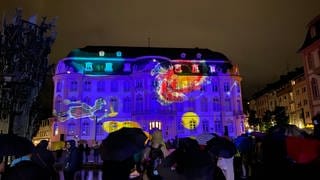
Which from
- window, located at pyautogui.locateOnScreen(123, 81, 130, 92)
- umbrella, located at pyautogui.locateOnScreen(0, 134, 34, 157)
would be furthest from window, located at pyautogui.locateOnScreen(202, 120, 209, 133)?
umbrella, located at pyautogui.locateOnScreen(0, 134, 34, 157)

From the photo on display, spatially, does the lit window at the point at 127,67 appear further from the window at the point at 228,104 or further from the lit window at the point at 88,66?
the window at the point at 228,104

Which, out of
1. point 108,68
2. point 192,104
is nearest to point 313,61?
point 192,104

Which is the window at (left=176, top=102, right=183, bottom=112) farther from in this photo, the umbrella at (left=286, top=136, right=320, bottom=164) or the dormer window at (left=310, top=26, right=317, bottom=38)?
the umbrella at (left=286, top=136, right=320, bottom=164)

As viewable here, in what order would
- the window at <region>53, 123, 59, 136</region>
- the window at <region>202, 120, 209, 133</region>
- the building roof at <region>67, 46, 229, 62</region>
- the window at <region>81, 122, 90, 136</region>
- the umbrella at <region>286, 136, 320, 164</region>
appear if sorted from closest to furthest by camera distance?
the umbrella at <region>286, 136, 320, 164</region> → the window at <region>53, 123, 59, 136</region> → the window at <region>81, 122, 90, 136</region> → the window at <region>202, 120, 209, 133</region> → the building roof at <region>67, 46, 229, 62</region>

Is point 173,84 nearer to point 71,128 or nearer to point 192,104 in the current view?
point 192,104

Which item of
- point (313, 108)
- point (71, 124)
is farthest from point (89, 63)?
point (313, 108)

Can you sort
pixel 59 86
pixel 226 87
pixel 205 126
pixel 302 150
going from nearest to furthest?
pixel 302 150 → pixel 59 86 → pixel 205 126 → pixel 226 87

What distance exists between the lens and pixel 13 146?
239 inches

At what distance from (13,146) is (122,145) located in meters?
2.79

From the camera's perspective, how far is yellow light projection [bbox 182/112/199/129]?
57469 mm

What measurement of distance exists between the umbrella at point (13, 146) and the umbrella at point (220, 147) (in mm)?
3741

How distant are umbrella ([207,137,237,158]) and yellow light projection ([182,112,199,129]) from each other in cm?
5016

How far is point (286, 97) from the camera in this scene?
79812 mm

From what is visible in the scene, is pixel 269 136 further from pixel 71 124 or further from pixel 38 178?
pixel 71 124
